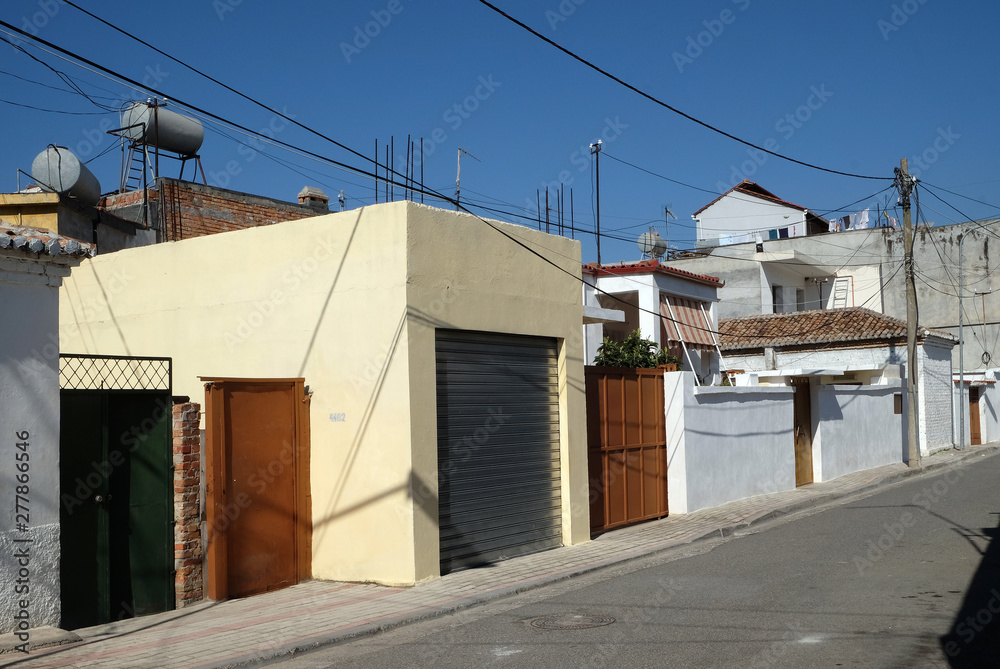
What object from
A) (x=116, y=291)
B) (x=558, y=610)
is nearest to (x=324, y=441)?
(x=558, y=610)

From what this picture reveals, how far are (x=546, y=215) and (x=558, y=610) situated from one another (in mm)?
11671

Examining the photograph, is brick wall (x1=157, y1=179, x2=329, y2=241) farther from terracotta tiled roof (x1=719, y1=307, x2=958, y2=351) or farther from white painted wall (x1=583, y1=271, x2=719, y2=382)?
terracotta tiled roof (x1=719, y1=307, x2=958, y2=351)

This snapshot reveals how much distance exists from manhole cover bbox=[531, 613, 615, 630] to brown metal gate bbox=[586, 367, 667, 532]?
17.4ft

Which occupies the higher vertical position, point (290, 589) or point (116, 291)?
point (116, 291)

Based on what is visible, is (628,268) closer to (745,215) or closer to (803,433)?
(803,433)

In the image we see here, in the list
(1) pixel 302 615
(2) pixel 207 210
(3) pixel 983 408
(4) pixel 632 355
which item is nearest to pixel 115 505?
(1) pixel 302 615

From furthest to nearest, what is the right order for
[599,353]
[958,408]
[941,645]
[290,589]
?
[958,408] → [599,353] → [290,589] → [941,645]

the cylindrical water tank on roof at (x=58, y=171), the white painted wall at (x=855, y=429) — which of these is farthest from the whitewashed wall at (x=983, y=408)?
the cylindrical water tank on roof at (x=58, y=171)

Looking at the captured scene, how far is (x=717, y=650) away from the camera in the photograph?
6.67m

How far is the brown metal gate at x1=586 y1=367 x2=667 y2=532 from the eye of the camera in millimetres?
13656

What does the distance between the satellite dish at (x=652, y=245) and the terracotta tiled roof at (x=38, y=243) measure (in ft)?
69.4

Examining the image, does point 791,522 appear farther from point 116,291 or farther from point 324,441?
point 116,291

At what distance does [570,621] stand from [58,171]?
40.1ft

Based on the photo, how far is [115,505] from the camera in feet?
28.9
